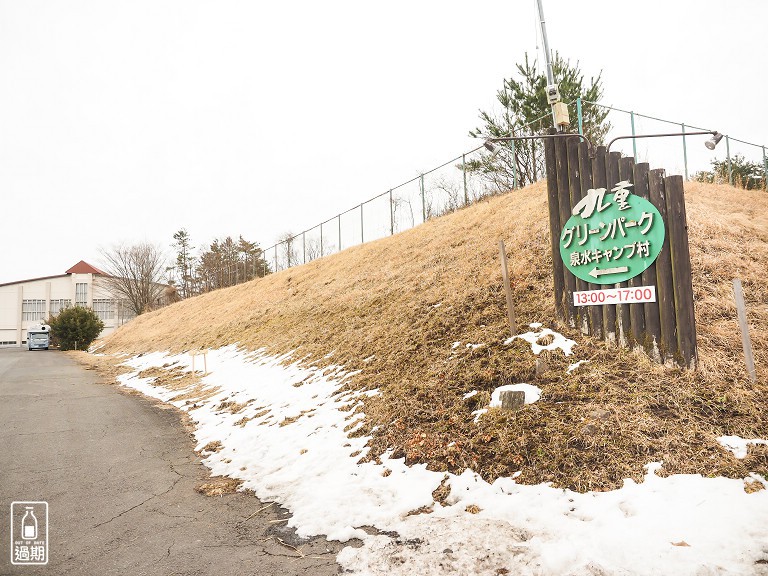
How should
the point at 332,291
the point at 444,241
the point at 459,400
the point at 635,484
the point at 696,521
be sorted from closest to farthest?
the point at 696,521 → the point at 635,484 → the point at 459,400 → the point at 444,241 → the point at 332,291

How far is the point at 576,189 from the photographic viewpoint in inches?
257

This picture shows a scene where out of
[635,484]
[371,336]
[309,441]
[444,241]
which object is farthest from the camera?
[444,241]

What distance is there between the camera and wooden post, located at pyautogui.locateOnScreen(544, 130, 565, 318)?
22.1ft

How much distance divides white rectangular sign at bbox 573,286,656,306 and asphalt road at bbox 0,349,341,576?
457 cm

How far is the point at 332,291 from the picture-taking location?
16.4m

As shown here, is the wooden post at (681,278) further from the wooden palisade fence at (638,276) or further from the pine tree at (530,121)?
the pine tree at (530,121)

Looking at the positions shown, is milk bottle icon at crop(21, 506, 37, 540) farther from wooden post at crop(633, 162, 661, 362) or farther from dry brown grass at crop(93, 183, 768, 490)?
wooden post at crop(633, 162, 661, 362)

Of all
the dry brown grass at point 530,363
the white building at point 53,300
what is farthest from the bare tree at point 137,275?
the dry brown grass at point 530,363

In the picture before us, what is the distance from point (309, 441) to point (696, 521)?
446 cm

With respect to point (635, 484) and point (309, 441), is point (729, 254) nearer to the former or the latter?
point (635, 484)

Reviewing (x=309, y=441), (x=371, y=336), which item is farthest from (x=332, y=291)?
(x=309, y=441)

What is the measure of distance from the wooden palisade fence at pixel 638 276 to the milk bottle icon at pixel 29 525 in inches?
264

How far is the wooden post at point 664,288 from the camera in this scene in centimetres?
546

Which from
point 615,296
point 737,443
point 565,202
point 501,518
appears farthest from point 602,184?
point 501,518
